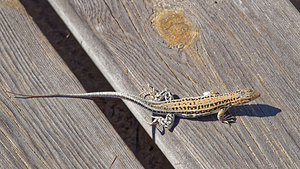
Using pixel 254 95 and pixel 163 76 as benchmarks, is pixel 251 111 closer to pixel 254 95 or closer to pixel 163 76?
pixel 254 95

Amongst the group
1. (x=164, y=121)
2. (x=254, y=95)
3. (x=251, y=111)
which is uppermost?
(x=164, y=121)

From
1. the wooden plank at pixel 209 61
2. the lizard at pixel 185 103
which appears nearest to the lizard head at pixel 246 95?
the lizard at pixel 185 103

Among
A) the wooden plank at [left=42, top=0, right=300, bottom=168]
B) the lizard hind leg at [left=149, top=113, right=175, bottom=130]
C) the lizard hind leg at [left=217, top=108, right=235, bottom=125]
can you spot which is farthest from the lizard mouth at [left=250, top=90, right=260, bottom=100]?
the lizard hind leg at [left=149, top=113, right=175, bottom=130]

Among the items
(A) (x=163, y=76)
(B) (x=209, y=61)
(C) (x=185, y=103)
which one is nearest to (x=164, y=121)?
(C) (x=185, y=103)

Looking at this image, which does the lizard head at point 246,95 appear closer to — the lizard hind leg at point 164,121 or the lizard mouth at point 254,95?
the lizard mouth at point 254,95

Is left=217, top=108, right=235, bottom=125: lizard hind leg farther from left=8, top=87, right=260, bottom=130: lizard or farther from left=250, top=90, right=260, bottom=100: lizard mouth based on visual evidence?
left=250, top=90, right=260, bottom=100: lizard mouth

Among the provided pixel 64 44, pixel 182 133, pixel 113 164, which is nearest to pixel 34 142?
pixel 113 164

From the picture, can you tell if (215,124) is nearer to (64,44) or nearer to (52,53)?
(52,53)

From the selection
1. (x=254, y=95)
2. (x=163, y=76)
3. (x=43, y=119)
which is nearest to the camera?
(x=43, y=119)
